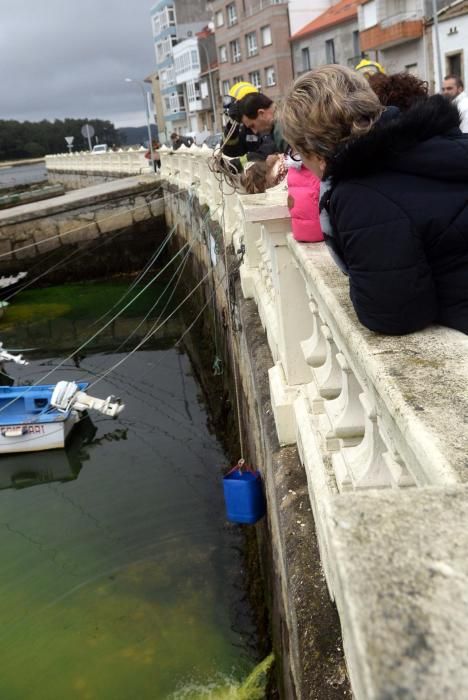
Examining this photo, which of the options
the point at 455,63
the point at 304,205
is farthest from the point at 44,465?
the point at 455,63

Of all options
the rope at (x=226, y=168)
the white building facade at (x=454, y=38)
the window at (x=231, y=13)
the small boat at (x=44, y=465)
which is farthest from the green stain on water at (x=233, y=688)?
the window at (x=231, y=13)

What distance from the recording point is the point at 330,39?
39.4m

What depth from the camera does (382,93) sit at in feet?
7.72

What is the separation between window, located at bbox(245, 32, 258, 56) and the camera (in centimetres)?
4584

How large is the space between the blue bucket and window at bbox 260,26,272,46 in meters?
44.8

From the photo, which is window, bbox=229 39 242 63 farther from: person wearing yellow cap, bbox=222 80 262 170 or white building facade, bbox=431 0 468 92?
person wearing yellow cap, bbox=222 80 262 170

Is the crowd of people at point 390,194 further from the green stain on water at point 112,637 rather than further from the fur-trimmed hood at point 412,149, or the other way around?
the green stain on water at point 112,637

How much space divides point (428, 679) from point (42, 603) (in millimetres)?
5455

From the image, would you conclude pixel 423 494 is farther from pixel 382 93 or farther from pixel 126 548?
pixel 126 548

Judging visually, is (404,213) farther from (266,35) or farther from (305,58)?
(266,35)

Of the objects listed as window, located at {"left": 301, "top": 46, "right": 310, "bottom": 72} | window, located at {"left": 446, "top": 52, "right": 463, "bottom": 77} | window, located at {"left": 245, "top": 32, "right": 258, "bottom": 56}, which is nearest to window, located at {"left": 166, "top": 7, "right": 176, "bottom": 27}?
window, located at {"left": 245, "top": 32, "right": 258, "bottom": 56}

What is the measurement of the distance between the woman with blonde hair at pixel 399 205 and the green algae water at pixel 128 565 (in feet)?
10.6

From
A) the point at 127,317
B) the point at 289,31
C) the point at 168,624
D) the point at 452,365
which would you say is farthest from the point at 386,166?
the point at 289,31

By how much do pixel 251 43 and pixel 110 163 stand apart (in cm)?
2213
